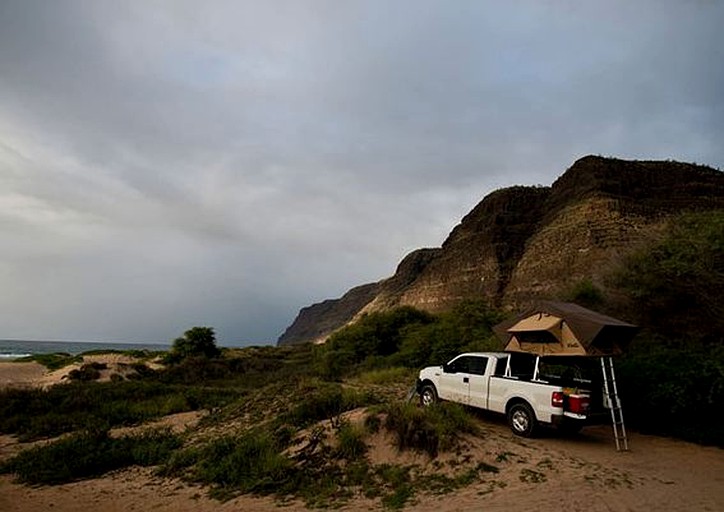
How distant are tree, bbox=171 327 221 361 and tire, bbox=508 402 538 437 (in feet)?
133

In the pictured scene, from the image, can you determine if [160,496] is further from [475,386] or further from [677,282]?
[677,282]

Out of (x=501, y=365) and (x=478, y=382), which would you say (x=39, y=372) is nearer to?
(x=478, y=382)

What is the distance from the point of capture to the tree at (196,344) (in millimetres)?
47344

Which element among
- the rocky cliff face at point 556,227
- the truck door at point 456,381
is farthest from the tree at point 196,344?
the truck door at point 456,381

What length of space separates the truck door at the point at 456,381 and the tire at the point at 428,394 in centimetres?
26

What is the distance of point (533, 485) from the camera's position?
8.26m

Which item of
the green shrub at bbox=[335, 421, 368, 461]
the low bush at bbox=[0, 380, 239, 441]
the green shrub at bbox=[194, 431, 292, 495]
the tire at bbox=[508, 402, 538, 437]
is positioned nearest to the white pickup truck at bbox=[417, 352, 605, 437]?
the tire at bbox=[508, 402, 538, 437]

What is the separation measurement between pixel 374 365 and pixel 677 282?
50.4ft

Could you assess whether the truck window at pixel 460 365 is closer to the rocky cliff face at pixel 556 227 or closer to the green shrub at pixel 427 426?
the green shrub at pixel 427 426

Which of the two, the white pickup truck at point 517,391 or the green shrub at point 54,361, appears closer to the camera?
the white pickup truck at point 517,391

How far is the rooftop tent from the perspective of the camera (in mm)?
11102

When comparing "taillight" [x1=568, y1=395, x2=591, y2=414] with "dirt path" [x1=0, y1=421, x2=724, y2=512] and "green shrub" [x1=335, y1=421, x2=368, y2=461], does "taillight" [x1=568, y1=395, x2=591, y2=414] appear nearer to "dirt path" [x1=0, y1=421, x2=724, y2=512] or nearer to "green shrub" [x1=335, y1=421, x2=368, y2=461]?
"dirt path" [x1=0, y1=421, x2=724, y2=512]

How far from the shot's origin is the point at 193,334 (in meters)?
49.5

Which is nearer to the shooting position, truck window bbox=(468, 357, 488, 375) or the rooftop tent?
the rooftop tent
